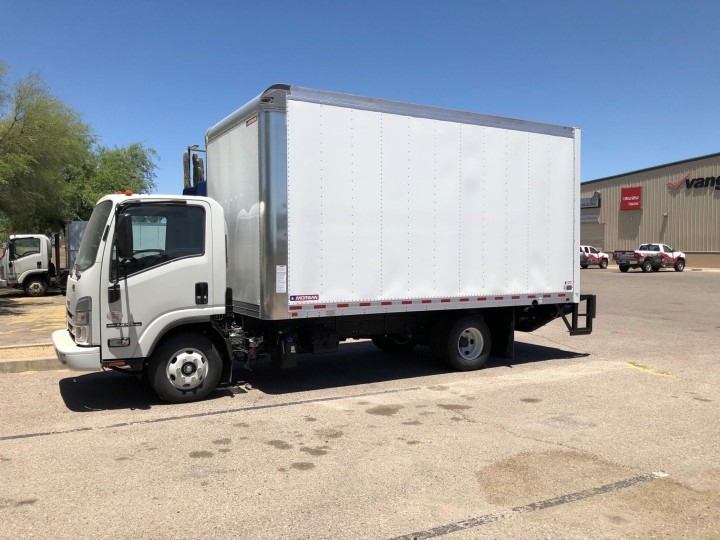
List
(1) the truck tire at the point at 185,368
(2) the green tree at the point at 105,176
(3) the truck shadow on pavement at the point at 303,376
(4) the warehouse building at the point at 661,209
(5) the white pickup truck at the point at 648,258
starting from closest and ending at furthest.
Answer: (1) the truck tire at the point at 185,368, (3) the truck shadow on pavement at the point at 303,376, (2) the green tree at the point at 105,176, (5) the white pickup truck at the point at 648,258, (4) the warehouse building at the point at 661,209

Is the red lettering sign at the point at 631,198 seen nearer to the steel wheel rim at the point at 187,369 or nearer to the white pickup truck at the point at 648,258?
the white pickup truck at the point at 648,258

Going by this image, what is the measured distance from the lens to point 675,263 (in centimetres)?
4122

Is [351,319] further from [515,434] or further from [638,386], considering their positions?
[638,386]

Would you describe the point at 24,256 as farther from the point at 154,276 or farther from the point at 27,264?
the point at 154,276

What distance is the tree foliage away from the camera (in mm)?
18641

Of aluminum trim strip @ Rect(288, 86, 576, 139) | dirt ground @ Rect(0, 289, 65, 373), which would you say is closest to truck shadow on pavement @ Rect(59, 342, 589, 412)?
dirt ground @ Rect(0, 289, 65, 373)

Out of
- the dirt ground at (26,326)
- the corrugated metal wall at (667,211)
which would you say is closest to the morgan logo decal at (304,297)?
the dirt ground at (26,326)

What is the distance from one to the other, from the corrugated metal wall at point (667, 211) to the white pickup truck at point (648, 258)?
8.42 metres

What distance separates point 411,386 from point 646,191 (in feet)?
165

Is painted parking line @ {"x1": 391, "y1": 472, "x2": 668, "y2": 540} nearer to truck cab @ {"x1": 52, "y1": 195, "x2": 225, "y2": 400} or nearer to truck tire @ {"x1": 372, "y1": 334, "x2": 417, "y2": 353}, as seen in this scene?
truck cab @ {"x1": 52, "y1": 195, "x2": 225, "y2": 400}

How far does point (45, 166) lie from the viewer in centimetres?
2059

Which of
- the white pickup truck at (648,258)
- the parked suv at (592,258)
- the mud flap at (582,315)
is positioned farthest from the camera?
the parked suv at (592,258)

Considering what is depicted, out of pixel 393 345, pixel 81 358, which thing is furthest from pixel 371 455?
pixel 393 345

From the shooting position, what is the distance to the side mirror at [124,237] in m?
6.26
